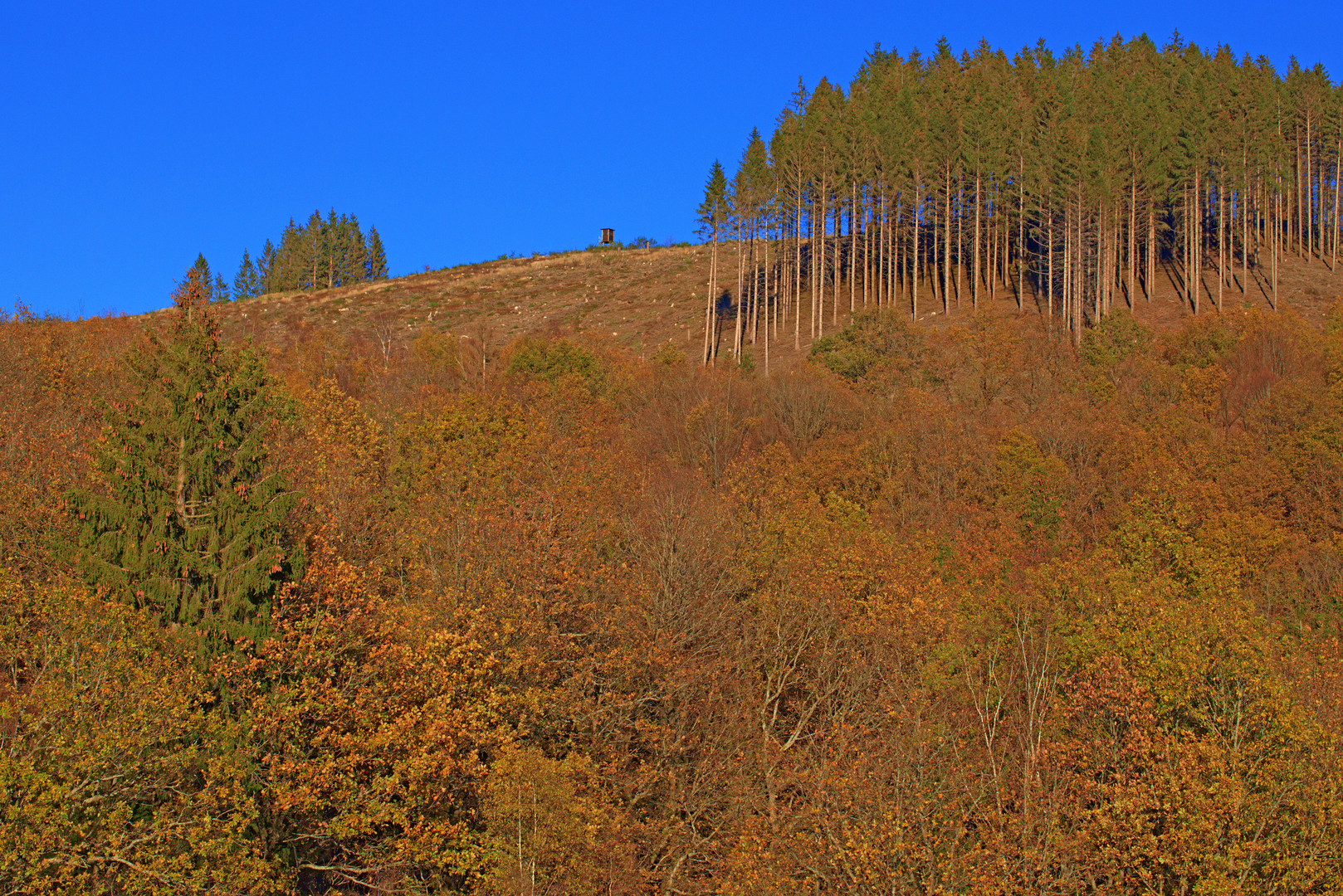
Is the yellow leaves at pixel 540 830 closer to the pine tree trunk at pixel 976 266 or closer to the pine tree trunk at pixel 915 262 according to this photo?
the pine tree trunk at pixel 915 262

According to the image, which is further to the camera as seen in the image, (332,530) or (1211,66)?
(1211,66)

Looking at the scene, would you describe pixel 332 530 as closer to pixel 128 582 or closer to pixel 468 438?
pixel 128 582

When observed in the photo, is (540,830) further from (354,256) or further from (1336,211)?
(354,256)

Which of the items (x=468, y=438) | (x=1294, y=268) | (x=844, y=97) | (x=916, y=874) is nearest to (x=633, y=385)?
(x=468, y=438)

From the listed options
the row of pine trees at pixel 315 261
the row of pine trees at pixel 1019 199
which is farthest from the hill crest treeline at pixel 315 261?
the row of pine trees at pixel 1019 199

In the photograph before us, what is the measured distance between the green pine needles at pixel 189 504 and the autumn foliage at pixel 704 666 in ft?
2.96

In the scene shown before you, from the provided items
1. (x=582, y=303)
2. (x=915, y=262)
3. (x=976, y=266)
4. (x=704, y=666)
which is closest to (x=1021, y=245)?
(x=976, y=266)

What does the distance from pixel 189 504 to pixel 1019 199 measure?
78662 mm

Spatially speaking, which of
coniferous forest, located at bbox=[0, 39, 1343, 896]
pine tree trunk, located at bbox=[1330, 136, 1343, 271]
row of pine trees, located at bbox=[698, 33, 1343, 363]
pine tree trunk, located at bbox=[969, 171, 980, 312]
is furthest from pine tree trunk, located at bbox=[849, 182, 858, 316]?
pine tree trunk, located at bbox=[1330, 136, 1343, 271]

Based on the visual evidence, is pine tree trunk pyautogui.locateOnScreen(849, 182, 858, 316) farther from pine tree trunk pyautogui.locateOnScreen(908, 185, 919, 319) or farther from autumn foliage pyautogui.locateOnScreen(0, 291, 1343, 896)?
autumn foliage pyautogui.locateOnScreen(0, 291, 1343, 896)

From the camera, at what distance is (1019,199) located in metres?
89.9

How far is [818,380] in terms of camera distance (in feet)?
213

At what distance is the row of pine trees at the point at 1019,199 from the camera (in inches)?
3300

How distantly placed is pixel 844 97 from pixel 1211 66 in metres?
35.2
